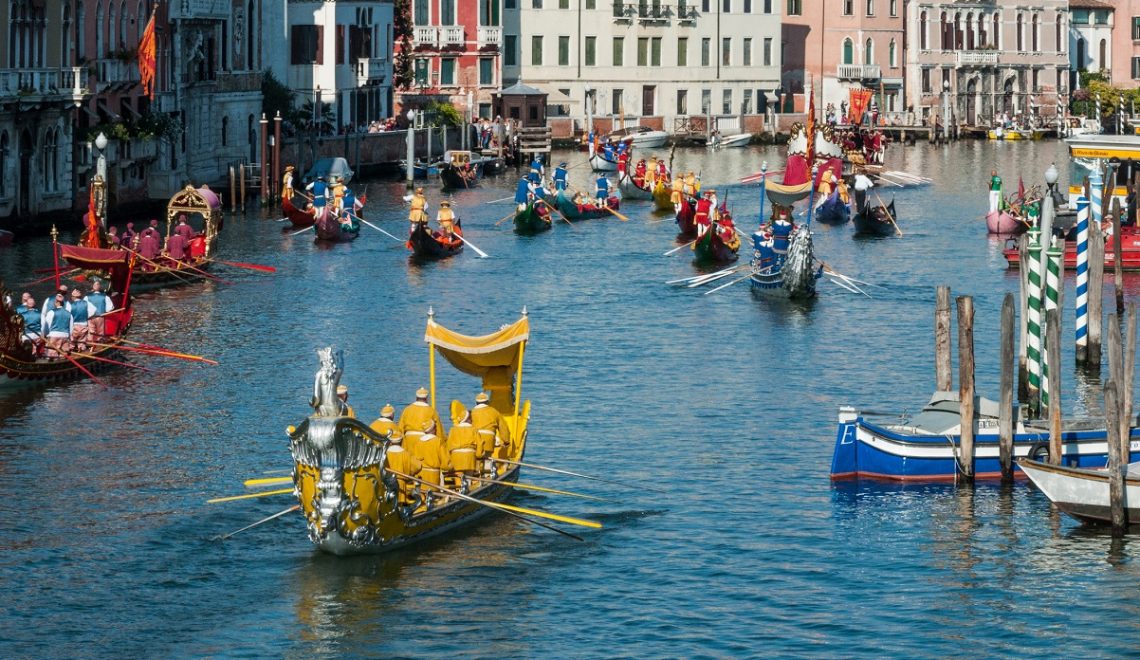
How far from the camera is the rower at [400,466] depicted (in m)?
26.7

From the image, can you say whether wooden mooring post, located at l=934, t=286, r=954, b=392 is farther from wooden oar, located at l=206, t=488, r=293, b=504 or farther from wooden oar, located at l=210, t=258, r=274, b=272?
wooden oar, located at l=210, t=258, r=274, b=272

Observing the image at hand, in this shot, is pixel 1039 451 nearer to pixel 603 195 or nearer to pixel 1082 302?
pixel 1082 302

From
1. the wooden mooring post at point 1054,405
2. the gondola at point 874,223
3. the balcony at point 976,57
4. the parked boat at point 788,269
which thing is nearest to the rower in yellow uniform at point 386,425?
the wooden mooring post at point 1054,405

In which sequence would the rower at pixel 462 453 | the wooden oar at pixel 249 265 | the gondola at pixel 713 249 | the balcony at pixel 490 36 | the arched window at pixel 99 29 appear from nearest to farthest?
the rower at pixel 462 453 → the wooden oar at pixel 249 265 → the gondola at pixel 713 249 → the arched window at pixel 99 29 → the balcony at pixel 490 36

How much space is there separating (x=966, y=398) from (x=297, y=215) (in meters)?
38.8

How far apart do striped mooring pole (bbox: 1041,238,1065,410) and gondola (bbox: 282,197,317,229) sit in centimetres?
3477

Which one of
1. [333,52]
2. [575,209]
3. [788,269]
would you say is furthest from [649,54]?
[788,269]

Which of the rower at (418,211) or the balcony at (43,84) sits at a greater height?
the balcony at (43,84)

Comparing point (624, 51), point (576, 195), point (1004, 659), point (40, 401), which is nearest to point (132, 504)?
point (40, 401)

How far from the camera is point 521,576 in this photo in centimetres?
2659

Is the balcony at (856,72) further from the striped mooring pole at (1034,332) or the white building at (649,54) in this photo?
the striped mooring pole at (1034,332)

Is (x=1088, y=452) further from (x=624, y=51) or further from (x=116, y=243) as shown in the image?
(x=624, y=51)

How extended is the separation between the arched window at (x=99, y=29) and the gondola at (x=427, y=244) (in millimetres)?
12290

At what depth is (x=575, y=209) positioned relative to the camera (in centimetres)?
7144
